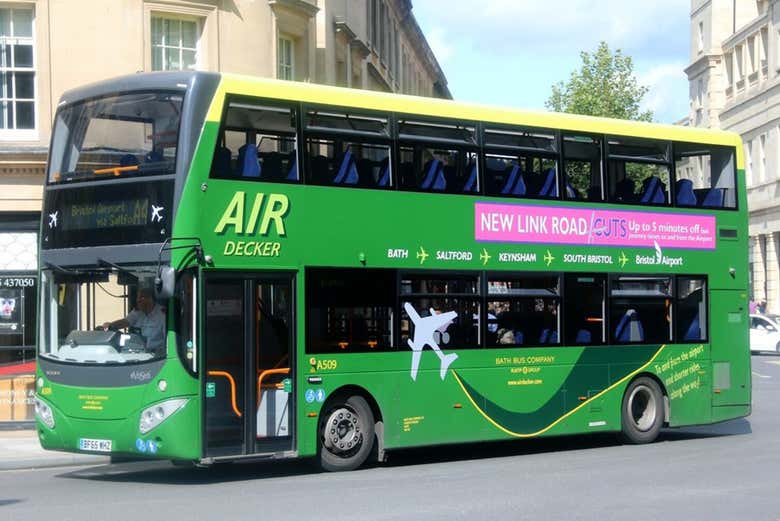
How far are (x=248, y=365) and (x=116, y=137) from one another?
2851mm

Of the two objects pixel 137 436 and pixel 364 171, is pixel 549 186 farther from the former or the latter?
pixel 137 436

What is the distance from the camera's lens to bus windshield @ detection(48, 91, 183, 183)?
14273 mm

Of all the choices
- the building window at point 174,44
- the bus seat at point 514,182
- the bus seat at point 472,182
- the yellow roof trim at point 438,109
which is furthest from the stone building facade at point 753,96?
the bus seat at point 472,182

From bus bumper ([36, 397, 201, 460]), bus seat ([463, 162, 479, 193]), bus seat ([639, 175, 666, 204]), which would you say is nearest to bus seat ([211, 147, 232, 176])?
bus bumper ([36, 397, 201, 460])

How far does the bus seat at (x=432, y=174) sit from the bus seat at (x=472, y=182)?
42 centimetres

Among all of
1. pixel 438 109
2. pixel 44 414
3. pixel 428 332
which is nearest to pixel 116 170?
pixel 44 414

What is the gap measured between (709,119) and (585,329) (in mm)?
65281

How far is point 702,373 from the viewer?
65.1 ft

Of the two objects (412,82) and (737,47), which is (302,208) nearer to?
(412,82)

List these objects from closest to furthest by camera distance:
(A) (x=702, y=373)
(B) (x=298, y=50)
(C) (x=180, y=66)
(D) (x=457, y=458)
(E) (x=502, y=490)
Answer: (E) (x=502, y=490) < (D) (x=457, y=458) < (A) (x=702, y=373) < (C) (x=180, y=66) < (B) (x=298, y=50)

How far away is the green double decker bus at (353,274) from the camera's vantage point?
1422 cm

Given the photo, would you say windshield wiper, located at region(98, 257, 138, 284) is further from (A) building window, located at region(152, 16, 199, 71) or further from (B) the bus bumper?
(A) building window, located at region(152, 16, 199, 71)

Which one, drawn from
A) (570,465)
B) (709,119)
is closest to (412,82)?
(709,119)

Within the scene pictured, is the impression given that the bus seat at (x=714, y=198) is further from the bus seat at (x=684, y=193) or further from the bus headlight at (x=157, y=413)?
the bus headlight at (x=157, y=413)
